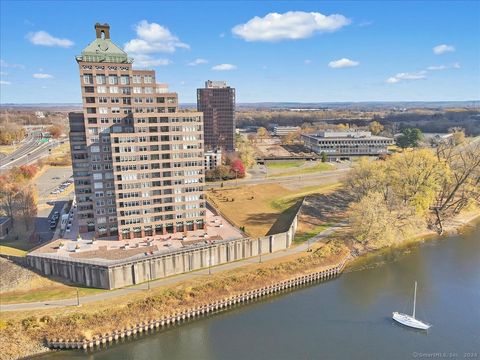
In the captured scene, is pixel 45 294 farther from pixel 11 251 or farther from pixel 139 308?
pixel 139 308

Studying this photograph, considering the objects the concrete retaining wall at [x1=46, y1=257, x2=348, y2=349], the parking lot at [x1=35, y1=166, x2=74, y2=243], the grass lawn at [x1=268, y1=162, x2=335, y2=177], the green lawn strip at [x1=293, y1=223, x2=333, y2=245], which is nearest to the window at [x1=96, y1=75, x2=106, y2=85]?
the parking lot at [x1=35, y1=166, x2=74, y2=243]

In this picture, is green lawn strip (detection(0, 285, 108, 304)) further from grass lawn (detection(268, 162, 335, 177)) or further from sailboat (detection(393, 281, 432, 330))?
grass lawn (detection(268, 162, 335, 177))

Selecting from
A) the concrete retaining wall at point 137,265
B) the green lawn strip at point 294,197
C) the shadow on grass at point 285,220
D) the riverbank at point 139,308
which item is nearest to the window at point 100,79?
the concrete retaining wall at point 137,265

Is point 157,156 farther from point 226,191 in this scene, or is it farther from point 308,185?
point 308,185

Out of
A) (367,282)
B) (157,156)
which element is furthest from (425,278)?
(157,156)

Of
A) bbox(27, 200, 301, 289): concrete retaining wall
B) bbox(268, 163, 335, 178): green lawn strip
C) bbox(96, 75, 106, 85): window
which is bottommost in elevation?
bbox(27, 200, 301, 289): concrete retaining wall

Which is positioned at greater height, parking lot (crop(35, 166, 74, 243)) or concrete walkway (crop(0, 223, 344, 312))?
parking lot (crop(35, 166, 74, 243))

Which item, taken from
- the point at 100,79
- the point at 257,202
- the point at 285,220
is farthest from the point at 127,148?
the point at 257,202
